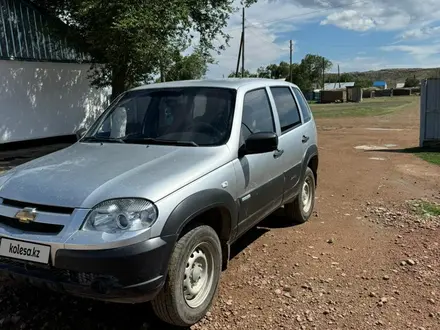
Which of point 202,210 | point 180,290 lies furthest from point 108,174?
point 180,290

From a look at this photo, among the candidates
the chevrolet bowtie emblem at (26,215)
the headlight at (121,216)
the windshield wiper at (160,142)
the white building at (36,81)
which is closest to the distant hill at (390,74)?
the white building at (36,81)

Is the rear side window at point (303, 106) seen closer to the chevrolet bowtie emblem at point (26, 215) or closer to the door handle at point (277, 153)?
the door handle at point (277, 153)

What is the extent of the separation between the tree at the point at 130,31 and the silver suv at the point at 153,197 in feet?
25.5

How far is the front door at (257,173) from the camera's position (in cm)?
408

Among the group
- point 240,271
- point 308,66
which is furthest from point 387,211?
point 308,66

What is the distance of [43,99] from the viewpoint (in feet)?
53.9

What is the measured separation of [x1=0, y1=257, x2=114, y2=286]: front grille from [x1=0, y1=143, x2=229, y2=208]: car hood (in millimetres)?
422

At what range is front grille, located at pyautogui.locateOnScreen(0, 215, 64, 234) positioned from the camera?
117 inches

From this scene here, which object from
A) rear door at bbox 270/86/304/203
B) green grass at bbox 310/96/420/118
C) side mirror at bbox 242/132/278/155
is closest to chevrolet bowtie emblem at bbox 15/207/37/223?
side mirror at bbox 242/132/278/155

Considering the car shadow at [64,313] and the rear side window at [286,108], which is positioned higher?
the rear side window at [286,108]

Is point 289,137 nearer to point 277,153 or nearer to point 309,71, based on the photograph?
point 277,153

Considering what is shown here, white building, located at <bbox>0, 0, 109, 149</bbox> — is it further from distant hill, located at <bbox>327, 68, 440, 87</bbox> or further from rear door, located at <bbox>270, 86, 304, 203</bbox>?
distant hill, located at <bbox>327, 68, 440, 87</bbox>

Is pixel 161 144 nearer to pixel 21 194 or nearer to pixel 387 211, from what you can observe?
pixel 21 194

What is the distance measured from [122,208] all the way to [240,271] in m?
1.95
